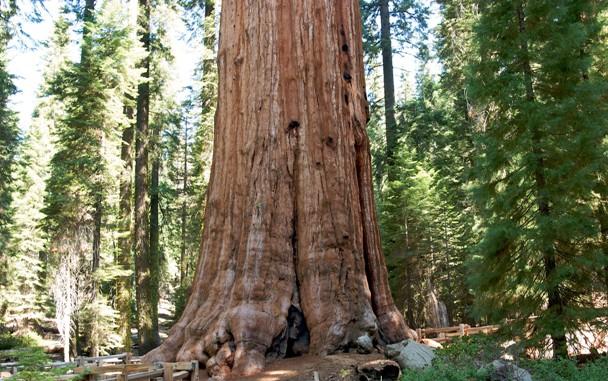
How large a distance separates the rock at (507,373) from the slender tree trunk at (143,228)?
52.6 ft

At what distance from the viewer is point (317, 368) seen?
7.23 m

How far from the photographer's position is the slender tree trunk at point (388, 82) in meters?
23.3

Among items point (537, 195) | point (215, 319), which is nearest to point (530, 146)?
point (537, 195)

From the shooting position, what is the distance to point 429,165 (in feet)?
80.8

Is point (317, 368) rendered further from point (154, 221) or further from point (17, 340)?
point (154, 221)

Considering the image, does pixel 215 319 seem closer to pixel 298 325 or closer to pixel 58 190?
pixel 298 325

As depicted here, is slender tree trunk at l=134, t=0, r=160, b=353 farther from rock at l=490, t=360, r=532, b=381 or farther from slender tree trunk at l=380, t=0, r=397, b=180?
rock at l=490, t=360, r=532, b=381

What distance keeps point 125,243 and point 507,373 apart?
16.3m

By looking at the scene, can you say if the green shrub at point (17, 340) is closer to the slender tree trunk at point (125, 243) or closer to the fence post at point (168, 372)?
the slender tree trunk at point (125, 243)

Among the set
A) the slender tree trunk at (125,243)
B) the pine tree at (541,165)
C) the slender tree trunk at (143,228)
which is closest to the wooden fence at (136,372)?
the pine tree at (541,165)

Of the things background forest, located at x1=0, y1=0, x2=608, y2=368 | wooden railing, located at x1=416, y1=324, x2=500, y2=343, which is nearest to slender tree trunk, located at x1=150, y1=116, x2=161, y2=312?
background forest, located at x1=0, y1=0, x2=608, y2=368

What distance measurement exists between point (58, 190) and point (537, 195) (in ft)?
49.3

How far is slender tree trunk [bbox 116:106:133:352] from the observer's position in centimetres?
1897

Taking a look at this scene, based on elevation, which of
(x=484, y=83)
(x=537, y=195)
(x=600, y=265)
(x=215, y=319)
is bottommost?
(x=215, y=319)
